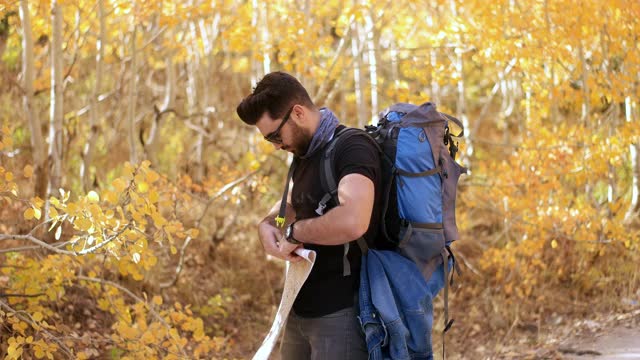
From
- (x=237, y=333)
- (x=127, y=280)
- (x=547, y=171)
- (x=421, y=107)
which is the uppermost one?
(x=421, y=107)

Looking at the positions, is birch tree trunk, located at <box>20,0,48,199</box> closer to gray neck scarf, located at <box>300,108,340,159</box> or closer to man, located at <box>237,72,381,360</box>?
man, located at <box>237,72,381,360</box>

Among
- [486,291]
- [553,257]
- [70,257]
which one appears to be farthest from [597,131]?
[70,257]

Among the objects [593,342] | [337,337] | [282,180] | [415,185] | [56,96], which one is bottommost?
[593,342]

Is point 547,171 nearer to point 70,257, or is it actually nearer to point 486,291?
point 486,291

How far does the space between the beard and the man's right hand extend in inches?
13.1

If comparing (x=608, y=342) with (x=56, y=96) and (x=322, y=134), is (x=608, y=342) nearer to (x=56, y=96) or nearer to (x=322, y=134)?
(x=322, y=134)

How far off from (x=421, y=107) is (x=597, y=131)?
526 centimetres

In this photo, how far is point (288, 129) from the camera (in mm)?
2918

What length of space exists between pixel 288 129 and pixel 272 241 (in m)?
0.44

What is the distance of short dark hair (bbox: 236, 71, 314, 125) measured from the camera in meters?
2.86

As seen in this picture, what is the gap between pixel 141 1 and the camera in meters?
6.66

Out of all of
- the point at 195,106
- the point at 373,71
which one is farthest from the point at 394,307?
the point at 195,106

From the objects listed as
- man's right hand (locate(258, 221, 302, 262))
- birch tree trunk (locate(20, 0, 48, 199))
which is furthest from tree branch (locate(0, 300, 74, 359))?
→ birch tree trunk (locate(20, 0, 48, 199))

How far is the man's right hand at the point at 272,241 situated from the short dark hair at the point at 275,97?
1.47 feet
